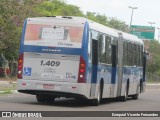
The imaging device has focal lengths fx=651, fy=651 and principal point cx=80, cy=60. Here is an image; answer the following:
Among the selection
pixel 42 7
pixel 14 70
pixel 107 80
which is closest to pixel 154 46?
pixel 42 7

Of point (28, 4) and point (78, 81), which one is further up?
point (28, 4)

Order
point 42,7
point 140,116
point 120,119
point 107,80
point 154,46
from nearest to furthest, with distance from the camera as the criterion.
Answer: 1. point 120,119
2. point 140,116
3. point 107,80
4. point 42,7
5. point 154,46

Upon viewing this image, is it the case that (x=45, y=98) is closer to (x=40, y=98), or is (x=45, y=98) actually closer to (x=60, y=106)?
(x=40, y=98)

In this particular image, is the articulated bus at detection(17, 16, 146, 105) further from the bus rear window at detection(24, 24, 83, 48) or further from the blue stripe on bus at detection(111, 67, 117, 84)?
the blue stripe on bus at detection(111, 67, 117, 84)

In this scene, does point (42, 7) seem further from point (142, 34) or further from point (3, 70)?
point (3, 70)

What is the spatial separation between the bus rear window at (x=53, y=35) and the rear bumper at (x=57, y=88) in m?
1.37

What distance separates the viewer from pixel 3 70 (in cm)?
5750

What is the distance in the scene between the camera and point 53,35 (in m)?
23.4

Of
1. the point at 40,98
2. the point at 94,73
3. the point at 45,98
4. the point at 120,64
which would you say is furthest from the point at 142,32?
the point at 94,73

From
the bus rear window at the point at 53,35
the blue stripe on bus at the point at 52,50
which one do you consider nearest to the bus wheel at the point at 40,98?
the blue stripe on bus at the point at 52,50

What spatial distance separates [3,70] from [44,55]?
114 feet

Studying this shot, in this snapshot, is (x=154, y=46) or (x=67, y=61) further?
(x=154, y=46)

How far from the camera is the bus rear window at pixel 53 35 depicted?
76.1 feet

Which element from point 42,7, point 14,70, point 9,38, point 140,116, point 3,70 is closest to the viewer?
point 140,116
